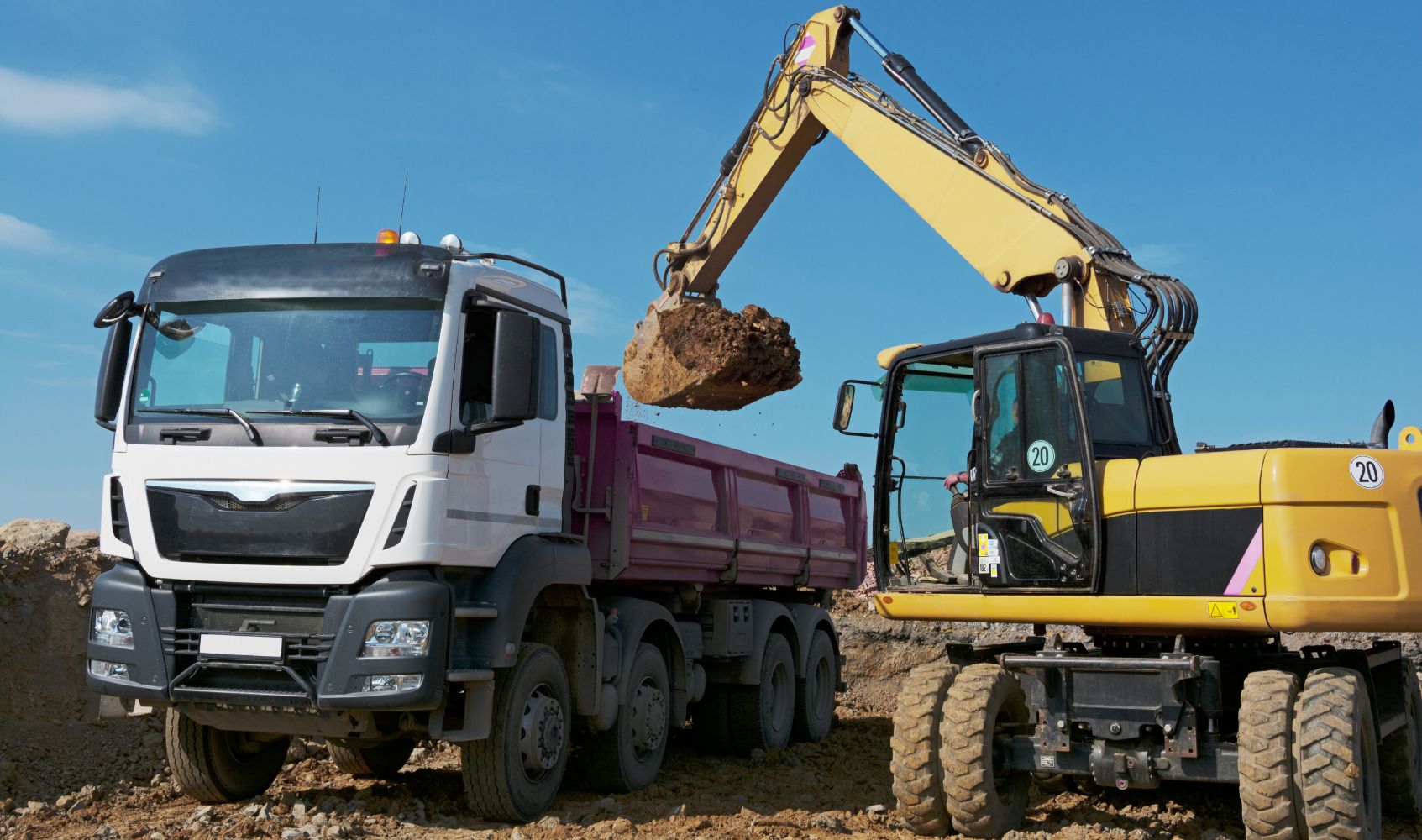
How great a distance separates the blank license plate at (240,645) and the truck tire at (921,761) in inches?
129

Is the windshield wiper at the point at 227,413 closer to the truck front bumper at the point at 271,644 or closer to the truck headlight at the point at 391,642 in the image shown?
the truck front bumper at the point at 271,644

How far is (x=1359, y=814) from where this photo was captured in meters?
6.07

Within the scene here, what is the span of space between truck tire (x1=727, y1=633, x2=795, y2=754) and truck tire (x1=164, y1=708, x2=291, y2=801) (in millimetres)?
3784

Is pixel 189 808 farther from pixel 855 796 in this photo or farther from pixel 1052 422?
pixel 1052 422

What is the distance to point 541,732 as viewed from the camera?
7.12m

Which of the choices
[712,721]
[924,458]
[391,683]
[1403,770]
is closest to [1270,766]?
[1403,770]

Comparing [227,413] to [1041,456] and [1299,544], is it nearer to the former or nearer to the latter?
[1041,456]

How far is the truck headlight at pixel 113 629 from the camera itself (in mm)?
6590

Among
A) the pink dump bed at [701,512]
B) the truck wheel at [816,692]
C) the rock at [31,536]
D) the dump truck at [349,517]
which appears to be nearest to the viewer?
the dump truck at [349,517]

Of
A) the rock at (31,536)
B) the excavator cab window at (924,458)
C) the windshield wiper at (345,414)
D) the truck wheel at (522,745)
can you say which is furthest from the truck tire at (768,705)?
the rock at (31,536)

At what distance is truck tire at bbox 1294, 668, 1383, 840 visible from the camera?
Answer: 605 cm

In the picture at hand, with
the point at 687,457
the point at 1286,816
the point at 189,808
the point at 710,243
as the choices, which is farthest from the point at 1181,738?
the point at 710,243

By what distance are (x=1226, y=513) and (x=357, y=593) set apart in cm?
440

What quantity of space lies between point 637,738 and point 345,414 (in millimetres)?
3150
